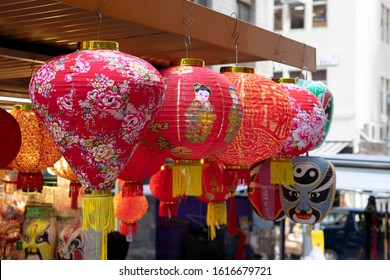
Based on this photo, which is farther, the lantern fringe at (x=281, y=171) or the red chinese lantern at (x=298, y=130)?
the lantern fringe at (x=281, y=171)

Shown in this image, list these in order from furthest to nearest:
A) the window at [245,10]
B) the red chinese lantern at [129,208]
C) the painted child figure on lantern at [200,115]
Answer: the window at [245,10] < the red chinese lantern at [129,208] < the painted child figure on lantern at [200,115]

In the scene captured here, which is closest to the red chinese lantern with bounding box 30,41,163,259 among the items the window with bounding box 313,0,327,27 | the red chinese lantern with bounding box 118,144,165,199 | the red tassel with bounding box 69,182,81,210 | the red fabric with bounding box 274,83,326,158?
the red chinese lantern with bounding box 118,144,165,199

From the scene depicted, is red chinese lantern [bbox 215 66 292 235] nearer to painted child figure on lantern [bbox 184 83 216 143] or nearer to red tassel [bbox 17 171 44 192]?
painted child figure on lantern [bbox 184 83 216 143]

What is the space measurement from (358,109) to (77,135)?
19143 mm

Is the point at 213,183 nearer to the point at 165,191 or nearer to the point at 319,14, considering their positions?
the point at 165,191

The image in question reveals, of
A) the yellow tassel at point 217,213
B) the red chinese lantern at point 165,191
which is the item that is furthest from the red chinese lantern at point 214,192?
the red chinese lantern at point 165,191

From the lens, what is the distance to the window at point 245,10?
581 inches

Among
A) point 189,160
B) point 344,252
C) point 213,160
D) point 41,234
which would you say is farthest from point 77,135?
point 344,252

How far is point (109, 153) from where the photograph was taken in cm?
288

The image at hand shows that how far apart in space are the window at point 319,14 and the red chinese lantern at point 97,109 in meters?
19.5

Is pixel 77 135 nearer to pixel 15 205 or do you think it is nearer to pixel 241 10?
pixel 15 205

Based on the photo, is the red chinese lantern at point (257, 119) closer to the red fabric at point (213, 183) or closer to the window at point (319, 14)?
the red fabric at point (213, 183)

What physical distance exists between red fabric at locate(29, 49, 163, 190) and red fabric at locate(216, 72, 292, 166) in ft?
2.43

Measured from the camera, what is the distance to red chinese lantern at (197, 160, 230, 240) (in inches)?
161
